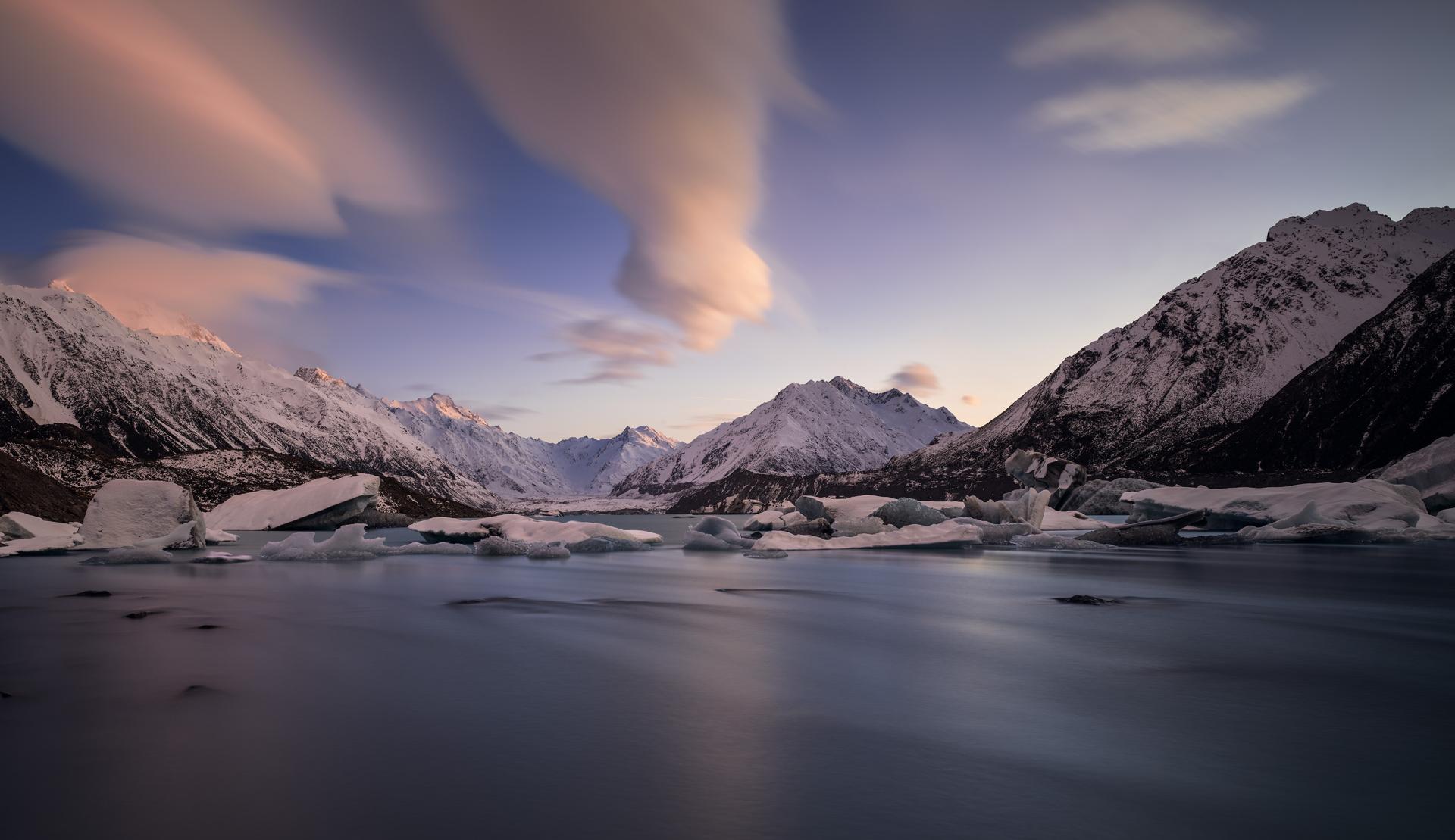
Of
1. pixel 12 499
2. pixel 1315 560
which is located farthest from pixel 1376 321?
pixel 12 499

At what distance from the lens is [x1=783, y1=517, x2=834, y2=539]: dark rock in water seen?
46094 millimetres

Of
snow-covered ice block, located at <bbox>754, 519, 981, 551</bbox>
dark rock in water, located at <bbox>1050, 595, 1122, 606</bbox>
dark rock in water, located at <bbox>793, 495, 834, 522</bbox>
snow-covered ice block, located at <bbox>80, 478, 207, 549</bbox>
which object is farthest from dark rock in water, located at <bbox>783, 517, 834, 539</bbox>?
snow-covered ice block, located at <bbox>80, 478, 207, 549</bbox>

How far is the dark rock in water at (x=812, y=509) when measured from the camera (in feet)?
163

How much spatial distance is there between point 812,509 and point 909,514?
10229mm

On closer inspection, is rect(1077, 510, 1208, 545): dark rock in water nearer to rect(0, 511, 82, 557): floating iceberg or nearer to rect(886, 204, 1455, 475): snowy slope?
rect(0, 511, 82, 557): floating iceberg

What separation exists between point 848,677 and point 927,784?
385 centimetres

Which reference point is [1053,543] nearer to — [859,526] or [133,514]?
[859,526]

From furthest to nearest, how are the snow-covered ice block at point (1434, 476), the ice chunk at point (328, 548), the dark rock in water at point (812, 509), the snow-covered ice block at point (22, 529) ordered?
the dark rock in water at point (812, 509), the snow-covered ice block at point (1434, 476), the snow-covered ice block at point (22, 529), the ice chunk at point (328, 548)

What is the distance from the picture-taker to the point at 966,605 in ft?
52.4

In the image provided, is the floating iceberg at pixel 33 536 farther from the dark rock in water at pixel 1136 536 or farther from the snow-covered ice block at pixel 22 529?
the dark rock in water at pixel 1136 536

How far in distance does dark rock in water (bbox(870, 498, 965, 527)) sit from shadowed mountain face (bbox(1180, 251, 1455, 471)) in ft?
335

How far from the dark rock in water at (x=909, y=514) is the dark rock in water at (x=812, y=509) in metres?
6.35

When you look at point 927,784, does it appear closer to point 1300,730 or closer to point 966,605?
point 1300,730

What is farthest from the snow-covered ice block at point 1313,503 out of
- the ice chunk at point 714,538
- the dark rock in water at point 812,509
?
the ice chunk at point 714,538
